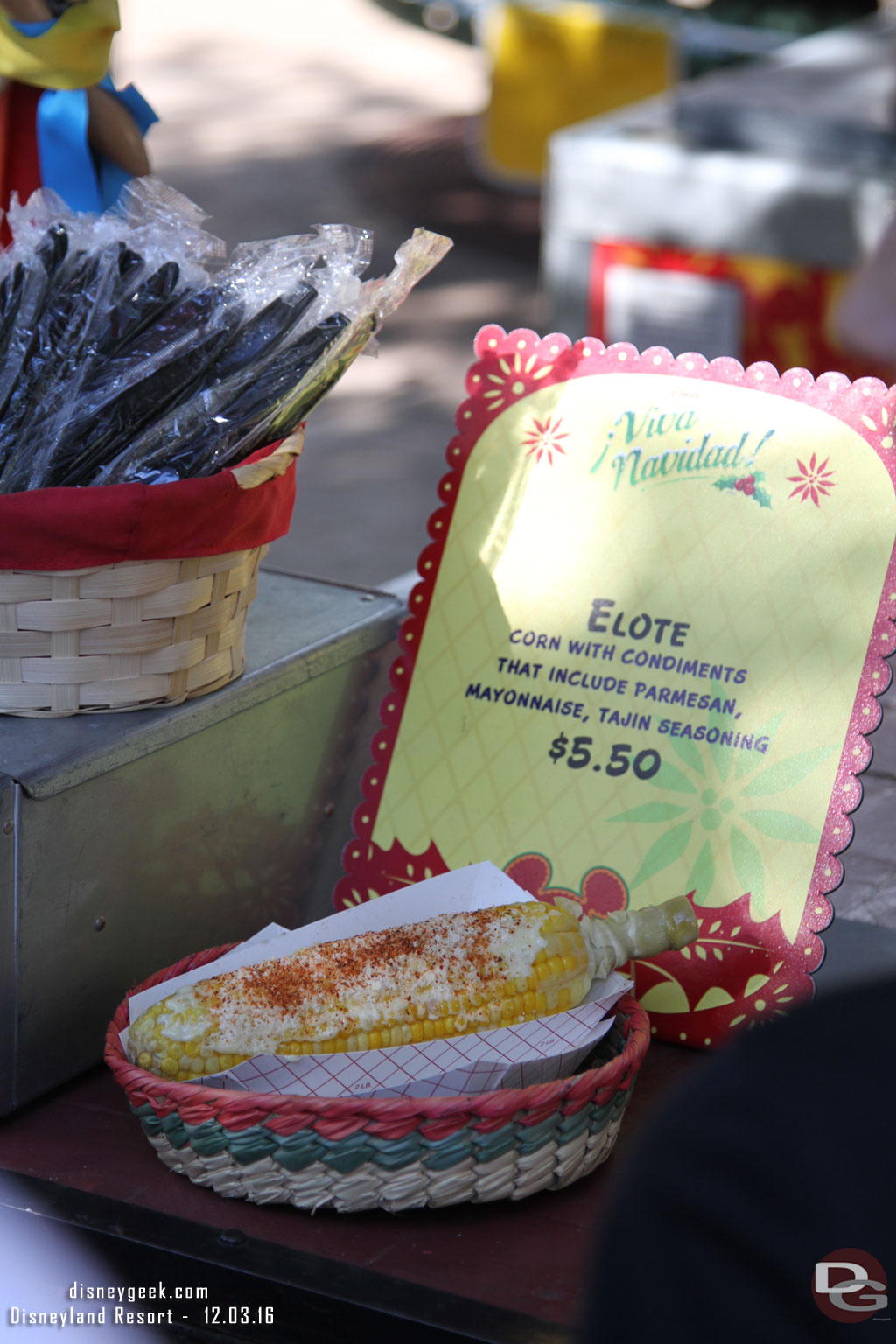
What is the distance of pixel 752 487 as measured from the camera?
1.20 m

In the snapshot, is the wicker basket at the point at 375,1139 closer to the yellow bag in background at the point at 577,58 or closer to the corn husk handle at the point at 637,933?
the corn husk handle at the point at 637,933

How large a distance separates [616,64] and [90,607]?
5118 mm

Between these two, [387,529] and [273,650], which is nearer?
[273,650]

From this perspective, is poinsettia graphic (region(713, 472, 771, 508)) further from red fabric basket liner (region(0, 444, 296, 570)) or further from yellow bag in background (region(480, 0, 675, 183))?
yellow bag in background (region(480, 0, 675, 183))

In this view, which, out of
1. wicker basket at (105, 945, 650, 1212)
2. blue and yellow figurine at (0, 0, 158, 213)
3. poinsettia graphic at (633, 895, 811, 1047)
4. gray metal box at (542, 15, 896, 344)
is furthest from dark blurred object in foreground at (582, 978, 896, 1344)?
gray metal box at (542, 15, 896, 344)

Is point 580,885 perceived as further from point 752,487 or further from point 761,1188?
point 761,1188

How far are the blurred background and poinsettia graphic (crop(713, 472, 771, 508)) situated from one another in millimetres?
1256

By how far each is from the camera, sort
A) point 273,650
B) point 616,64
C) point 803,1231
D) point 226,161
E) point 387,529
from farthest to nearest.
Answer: point 226,161, point 616,64, point 387,529, point 273,650, point 803,1231

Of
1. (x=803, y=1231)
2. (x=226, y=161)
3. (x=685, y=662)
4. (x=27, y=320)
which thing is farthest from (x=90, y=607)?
(x=226, y=161)

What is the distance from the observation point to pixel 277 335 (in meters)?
1.19

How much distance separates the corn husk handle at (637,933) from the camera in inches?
42.2

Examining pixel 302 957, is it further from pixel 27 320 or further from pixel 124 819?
pixel 27 320

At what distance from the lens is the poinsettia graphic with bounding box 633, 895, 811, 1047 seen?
3.77 ft
